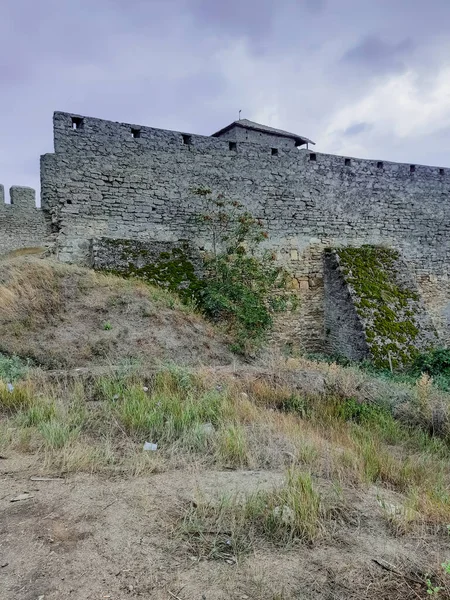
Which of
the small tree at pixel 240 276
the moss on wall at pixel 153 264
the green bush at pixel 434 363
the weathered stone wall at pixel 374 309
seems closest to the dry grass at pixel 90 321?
the moss on wall at pixel 153 264

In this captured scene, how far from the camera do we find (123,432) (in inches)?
169

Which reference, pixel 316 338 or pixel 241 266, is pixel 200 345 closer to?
pixel 241 266

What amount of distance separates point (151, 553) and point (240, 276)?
25.8ft

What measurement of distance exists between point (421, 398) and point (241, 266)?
17.1ft

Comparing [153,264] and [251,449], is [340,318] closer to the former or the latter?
[153,264]

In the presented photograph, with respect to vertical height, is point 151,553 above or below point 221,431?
below

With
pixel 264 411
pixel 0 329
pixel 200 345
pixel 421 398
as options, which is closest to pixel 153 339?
pixel 200 345

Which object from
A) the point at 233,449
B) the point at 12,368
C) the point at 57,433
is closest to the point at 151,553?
the point at 233,449

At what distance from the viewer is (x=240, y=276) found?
10.1 metres

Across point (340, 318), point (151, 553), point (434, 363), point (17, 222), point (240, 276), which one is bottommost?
point (434, 363)

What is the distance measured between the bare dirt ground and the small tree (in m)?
5.65

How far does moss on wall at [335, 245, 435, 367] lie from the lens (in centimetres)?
1018

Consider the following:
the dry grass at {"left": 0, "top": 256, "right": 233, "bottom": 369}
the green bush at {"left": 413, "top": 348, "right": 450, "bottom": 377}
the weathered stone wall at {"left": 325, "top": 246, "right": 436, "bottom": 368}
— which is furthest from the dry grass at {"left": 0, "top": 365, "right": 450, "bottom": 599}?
the weathered stone wall at {"left": 325, "top": 246, "right": 436, "bottom": 368}

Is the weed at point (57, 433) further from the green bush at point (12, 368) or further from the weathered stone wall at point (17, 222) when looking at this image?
the weathered stone wall at point (17, 222)
